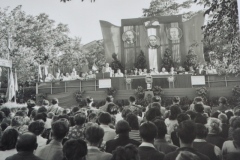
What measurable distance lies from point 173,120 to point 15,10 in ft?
9.85

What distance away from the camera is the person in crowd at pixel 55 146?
177 cm

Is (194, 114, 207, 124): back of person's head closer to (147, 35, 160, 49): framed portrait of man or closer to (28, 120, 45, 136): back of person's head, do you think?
(28, 120, 45, 136): back of person's head

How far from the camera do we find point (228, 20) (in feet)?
9.78

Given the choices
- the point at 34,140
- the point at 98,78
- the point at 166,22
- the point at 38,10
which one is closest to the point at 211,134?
the point at 34,140

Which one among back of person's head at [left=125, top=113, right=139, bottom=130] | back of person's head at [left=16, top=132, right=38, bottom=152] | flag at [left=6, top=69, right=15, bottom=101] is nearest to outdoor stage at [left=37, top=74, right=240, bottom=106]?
flag at [left=6, top=69, right=15, bottom=101]

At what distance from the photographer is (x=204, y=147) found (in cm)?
177

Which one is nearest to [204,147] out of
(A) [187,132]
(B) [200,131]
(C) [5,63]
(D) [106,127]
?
(B) [200,131]

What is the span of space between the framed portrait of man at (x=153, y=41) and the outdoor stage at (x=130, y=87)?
3.39 metres

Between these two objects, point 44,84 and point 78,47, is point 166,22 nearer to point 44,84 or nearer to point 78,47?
point 78,47

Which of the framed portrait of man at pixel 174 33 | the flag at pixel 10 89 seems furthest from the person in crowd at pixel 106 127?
the framed portrait of man at pixel 174 33

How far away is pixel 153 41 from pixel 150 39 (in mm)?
169

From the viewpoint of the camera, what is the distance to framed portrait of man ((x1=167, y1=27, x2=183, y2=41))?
38.6ft

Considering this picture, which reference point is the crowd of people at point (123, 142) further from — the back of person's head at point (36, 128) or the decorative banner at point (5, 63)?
the decorative banner at point (5, 63)

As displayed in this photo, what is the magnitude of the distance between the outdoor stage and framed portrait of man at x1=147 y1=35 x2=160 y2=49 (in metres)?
3.39
